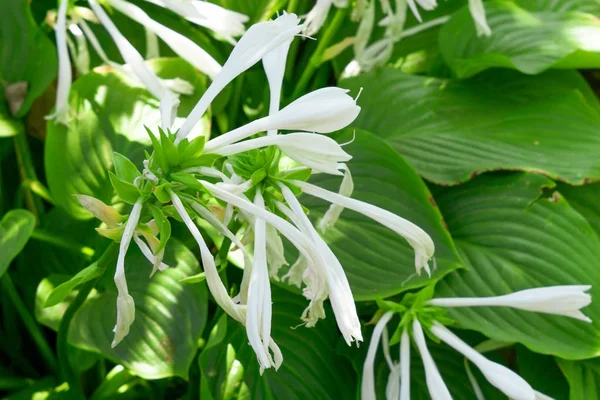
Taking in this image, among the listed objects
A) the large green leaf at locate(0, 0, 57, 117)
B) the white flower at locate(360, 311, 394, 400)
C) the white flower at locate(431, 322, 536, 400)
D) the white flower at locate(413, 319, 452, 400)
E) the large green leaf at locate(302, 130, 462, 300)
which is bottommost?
the white flower at locate(360, 311, 394, 400)

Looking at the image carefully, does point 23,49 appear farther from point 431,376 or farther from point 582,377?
point 582,377

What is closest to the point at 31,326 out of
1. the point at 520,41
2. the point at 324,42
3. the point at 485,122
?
the point at 324,42

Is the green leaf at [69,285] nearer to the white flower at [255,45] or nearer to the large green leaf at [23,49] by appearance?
the white flower at [255,45]

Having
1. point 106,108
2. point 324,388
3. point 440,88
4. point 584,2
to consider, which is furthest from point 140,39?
point 584,2

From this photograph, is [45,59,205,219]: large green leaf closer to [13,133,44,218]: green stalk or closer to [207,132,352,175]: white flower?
[13,133,44,218]: green stalk

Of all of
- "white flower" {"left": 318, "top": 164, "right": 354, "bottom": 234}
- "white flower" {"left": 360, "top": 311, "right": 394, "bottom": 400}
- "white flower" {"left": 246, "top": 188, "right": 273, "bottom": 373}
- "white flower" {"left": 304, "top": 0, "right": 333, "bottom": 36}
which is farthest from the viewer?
"white flower" {"left": 304, "top": 0, "right": 333, "bottom": 36}

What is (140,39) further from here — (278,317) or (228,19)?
(278,317)

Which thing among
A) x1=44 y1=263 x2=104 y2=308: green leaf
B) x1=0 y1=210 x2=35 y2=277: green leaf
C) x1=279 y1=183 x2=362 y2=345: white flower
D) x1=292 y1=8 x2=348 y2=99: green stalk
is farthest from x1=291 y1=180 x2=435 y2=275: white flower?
x1=292 y1=8 x2=348 y2=99: green stalk
